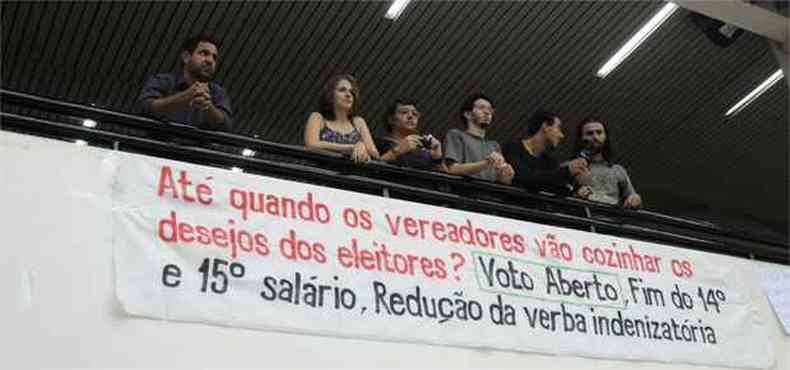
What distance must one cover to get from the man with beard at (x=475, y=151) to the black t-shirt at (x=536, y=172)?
0.33ft

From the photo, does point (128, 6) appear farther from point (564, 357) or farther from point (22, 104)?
point (564, 357)

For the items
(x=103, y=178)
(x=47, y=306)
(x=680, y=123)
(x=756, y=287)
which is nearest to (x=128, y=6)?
(x=103, y=178)

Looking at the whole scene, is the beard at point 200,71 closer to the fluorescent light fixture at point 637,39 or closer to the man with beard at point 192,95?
the man with beard at point 192,95

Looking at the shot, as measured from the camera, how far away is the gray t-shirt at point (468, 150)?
408cm

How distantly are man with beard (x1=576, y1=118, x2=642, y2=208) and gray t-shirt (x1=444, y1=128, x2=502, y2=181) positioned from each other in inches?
25.0

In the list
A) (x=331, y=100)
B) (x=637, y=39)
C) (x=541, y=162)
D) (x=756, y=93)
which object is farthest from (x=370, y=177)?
(x=756, y=93)

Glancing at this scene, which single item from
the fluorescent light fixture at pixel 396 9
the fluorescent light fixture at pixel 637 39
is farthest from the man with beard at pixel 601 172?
the fluorescent light fixture at pixel 637 39

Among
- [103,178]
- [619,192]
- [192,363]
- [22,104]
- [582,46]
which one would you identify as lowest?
[192,363]

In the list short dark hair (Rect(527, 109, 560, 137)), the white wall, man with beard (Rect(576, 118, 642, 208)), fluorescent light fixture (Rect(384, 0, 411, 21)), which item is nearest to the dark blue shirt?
the white wall

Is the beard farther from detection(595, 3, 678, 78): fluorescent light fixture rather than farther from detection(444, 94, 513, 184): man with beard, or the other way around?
detection(595, 3, 678, 78): fluorescent light fixture

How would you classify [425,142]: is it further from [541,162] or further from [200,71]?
[200,71]

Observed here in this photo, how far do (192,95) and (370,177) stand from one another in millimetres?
849

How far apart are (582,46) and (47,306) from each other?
19.8ft

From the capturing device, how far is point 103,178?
2916mm
